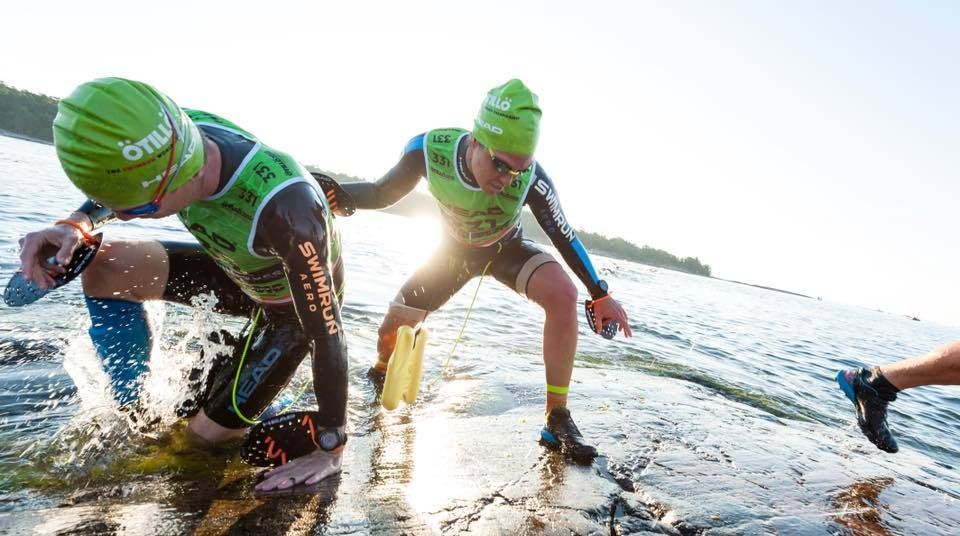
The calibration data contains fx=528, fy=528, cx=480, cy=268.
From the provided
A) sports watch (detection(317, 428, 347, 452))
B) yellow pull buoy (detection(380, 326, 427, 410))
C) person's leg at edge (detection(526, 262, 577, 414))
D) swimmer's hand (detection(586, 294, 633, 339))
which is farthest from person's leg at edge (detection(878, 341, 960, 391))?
sports watch (detection(317, 428, 347, 452))

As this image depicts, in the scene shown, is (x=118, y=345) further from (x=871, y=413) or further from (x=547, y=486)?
(x=871, y=413)

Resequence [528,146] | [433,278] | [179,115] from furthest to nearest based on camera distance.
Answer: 1. [433,278]
2. [528,146]
3. [179,115]

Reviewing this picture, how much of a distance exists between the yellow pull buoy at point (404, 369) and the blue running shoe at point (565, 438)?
0.95 metres

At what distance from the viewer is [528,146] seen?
3.50m

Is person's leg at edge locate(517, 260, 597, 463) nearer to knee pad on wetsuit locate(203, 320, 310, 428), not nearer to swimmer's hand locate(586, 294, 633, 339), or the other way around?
swimmer's hand locate(586, 294, 633, 339)

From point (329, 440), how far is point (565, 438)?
155 centimetres

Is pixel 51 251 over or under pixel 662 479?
over

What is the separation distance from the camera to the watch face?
2.49 metres

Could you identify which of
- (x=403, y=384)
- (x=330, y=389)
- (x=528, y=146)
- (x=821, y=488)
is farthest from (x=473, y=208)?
(x=821, y=488)

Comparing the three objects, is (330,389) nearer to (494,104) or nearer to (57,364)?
(494,104)

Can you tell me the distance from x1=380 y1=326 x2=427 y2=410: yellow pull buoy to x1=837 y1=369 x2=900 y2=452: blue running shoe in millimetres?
3431

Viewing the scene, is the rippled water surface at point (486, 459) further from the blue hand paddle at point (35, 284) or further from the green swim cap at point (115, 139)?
the green swim cap at point (115, 139)

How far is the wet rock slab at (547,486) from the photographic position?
2139mm

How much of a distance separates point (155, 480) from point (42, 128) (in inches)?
2838
